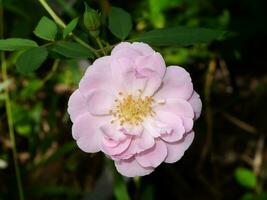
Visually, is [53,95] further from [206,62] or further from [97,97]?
[97,97]

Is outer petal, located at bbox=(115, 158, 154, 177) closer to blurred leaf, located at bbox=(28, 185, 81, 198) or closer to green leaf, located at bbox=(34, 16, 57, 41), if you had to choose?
green leaf, located at bbox=(34, 16, 57, 41)

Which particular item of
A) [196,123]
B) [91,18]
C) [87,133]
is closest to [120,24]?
[91,18]

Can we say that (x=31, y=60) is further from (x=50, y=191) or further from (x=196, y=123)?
(x=196, y=123)

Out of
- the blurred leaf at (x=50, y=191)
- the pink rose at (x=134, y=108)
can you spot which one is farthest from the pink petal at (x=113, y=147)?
the blurred leaf at (x=50, y=191)

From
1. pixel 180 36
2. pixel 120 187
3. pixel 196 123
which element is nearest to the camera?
pixel 180 36

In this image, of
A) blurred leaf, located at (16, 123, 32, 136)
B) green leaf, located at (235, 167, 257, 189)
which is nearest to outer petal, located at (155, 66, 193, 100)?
green leaf, located at (235, 167, 257, 189)

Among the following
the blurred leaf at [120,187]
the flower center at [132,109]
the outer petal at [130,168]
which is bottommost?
the blurred leaf at [120,187]

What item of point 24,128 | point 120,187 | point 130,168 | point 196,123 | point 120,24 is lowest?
point 196,123

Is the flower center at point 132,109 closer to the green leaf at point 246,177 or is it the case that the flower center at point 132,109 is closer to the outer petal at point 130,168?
the outer petal at point 130,168
